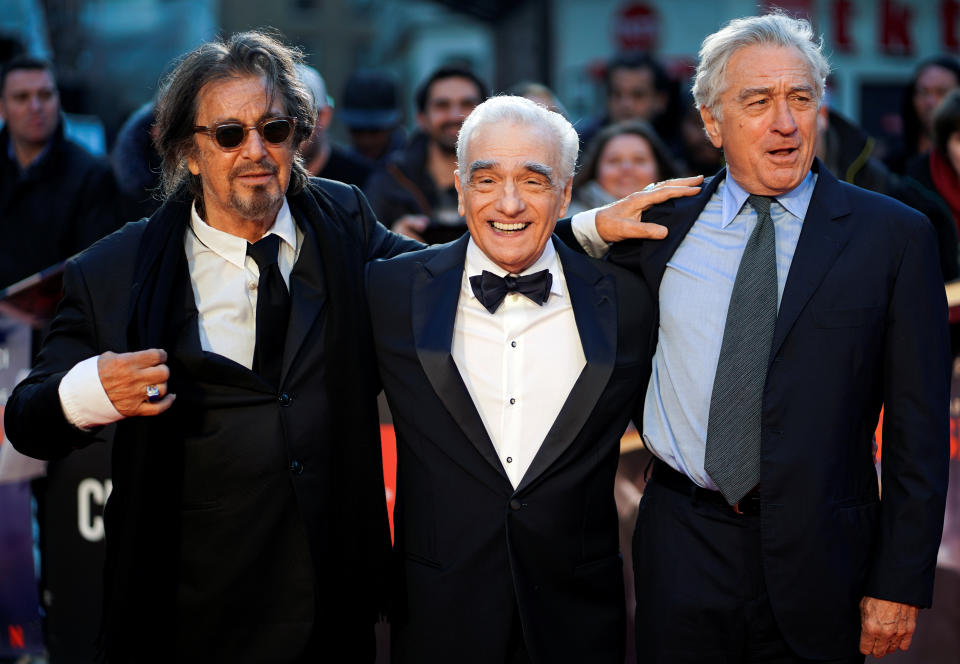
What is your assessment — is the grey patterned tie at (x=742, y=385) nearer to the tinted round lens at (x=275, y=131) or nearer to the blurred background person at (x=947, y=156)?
the tinted round lens at (x=275, y=131)

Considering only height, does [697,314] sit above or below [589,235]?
below

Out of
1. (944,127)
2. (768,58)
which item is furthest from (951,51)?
(768,58)

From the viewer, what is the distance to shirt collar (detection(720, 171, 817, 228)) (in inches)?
125

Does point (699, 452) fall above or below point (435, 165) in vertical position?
below

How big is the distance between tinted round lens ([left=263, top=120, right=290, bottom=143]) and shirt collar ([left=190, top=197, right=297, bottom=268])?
22 centimetres

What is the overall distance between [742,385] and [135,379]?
1.61m

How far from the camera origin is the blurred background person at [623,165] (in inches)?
244

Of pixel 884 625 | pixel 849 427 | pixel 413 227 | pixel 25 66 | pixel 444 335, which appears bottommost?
pixel 884 625

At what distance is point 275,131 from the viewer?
3293 mm

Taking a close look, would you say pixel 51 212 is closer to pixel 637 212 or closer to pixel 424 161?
pixel 424 161

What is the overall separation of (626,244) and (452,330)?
663 mm

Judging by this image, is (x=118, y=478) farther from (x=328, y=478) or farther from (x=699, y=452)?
(x=699, y=452)

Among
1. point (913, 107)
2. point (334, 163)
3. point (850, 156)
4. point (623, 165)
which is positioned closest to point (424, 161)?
point (334, 163)

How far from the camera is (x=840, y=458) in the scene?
299 cm
